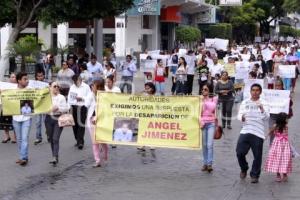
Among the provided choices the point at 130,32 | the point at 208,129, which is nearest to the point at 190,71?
the point at 208,129

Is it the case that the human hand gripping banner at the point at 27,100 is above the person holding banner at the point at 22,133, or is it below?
above

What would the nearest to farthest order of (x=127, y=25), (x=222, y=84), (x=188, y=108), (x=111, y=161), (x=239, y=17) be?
(x=188, y=108)
(x=111, y=161)
(x=222, y=84)
(x=127, y=25)
(x=239, y=17)

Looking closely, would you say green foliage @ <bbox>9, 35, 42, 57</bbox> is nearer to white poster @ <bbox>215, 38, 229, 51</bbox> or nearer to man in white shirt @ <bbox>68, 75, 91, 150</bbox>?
man in white shirt @ <bbox>68, 75, 91, 150</bbox>

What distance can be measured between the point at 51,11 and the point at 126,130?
34.0 feet

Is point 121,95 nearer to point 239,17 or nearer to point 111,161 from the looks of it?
point 111,161

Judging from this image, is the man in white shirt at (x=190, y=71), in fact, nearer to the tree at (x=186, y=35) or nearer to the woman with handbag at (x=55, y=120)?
the woman with handbag at (x=55, y=120)

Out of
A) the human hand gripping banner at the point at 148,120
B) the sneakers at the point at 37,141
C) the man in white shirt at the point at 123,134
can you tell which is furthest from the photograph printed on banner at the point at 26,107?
the sneakers at the point at 37,141

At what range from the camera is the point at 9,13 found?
22.1m

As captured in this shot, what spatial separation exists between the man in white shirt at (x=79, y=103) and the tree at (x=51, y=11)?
7.65 metres

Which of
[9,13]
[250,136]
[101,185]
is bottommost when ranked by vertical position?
[101,185]

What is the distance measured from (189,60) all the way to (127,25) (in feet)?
78.7

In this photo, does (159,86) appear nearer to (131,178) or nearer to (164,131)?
(164,131)

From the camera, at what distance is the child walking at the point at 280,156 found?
34.1ft

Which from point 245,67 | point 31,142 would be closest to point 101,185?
point 31,142
